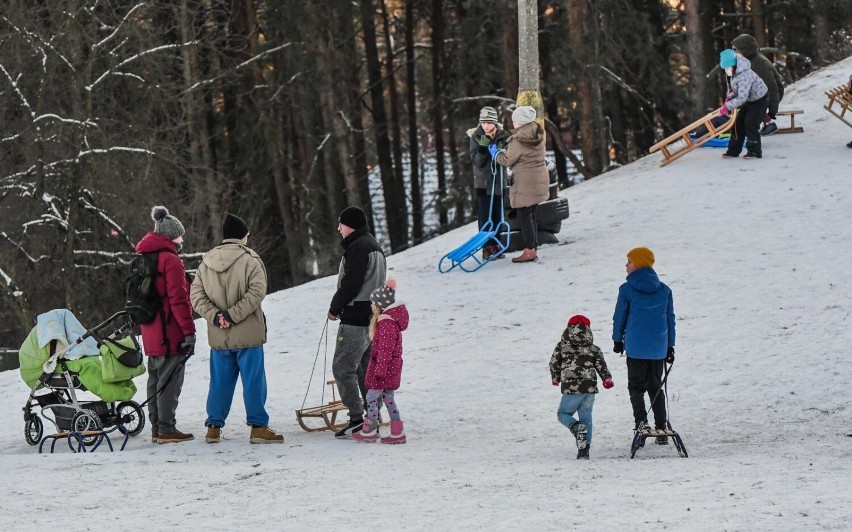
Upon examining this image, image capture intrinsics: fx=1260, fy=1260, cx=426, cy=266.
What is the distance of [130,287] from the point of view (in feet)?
32.4

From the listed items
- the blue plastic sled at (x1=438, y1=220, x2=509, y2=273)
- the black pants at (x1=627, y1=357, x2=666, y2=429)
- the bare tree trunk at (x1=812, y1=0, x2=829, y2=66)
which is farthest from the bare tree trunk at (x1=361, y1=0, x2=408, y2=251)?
the black pants at (x1=627, y1=357, x2=666, y2=429)

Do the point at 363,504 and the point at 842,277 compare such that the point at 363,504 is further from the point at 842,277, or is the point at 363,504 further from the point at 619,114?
the point at 619,114

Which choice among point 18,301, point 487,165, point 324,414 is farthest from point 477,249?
point 18,301

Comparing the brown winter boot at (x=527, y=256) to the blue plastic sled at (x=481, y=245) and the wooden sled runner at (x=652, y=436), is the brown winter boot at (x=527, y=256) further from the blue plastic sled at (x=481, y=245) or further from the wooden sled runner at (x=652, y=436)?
the wooden sled runner at (x=652, y=436)

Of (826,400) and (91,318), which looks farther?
(91,318)

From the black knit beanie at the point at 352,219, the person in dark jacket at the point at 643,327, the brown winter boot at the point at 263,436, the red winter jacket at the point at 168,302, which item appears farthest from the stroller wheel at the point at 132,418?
the person in dark jacket at the point at 643,327

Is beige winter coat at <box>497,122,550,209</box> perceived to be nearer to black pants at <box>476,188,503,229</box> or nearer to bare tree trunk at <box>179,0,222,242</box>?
black pants at <box>476,188,503,229</box>

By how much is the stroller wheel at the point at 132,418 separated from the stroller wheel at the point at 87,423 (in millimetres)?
206

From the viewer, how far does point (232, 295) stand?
9531 millimetres

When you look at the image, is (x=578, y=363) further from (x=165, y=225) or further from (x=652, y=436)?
(x=165, y=225)

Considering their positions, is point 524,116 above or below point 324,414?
above

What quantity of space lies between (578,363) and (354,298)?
1.84 meters

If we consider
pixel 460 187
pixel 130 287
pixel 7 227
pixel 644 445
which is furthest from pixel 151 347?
pixel 460 187

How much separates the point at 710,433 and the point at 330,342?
5.17m
